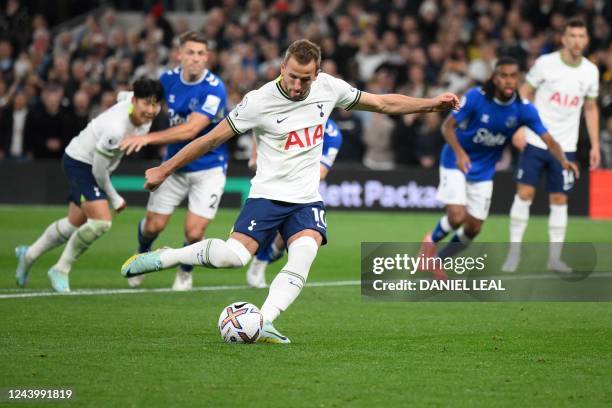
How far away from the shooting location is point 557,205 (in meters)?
14.2

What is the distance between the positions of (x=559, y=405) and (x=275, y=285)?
2.75m

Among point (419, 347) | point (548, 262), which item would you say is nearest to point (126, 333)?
point (419, 347)

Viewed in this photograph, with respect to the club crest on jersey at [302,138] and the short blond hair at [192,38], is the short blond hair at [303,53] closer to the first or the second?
the club crest on jersey at [302,138]

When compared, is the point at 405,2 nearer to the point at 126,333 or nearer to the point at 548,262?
the point at 548,262

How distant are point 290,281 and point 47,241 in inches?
179

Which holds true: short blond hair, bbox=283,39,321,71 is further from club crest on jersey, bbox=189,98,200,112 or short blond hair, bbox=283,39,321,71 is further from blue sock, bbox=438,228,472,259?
blue sock, bbox=438,228,472,259

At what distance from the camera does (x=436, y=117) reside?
2227 cm

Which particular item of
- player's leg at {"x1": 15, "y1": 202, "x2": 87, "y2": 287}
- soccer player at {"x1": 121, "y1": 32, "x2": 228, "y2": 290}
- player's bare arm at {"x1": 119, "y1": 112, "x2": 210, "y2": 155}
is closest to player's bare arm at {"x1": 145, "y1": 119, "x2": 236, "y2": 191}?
player's bare arm at {"x1": 119, "y1": 112, "x2": 210, "y2": 155}

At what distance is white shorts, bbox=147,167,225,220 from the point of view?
489 inches

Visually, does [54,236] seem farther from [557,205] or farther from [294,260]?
[557,205]

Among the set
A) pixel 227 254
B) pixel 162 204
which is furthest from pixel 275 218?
pixel 162 204

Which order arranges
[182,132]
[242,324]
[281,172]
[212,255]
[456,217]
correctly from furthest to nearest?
[456,217] < [182,132] < [281,172] < [212,255] < [242,324]

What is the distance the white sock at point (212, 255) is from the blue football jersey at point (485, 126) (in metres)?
4.74

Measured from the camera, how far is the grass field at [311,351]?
6.62 metres
